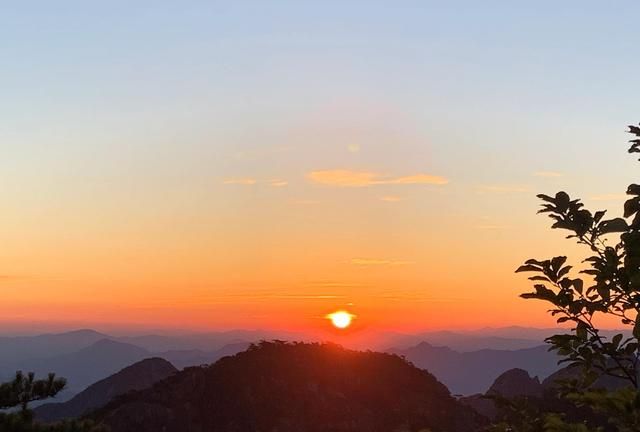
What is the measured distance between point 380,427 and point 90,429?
1757 inches

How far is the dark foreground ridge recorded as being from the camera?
187 ft

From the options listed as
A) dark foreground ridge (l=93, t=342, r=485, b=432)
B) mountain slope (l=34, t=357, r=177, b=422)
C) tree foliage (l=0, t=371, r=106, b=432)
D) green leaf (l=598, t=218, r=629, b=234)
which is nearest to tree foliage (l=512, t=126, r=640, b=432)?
green leaf (l=598, t=218, r=629, b=234)

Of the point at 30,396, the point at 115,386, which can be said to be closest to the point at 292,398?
the point at 30,396

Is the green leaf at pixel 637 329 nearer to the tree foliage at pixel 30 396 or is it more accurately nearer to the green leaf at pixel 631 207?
the green leaf at pixel 631 207

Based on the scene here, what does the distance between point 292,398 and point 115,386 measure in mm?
67071

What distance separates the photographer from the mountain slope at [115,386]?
104562mm

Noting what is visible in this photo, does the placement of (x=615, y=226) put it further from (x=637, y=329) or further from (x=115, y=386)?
(x=115, y=386)

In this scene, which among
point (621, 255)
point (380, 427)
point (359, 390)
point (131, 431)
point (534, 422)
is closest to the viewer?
point (621, 255)

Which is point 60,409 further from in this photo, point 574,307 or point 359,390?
point 574,307

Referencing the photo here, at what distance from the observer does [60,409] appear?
122 meters

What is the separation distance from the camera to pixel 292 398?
204 feet

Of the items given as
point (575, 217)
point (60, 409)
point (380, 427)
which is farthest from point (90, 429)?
point (60, 409)

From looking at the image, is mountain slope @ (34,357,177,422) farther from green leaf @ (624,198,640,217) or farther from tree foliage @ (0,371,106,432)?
green leaf @ (624,198,640,217)

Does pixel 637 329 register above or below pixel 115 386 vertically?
below
